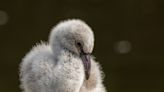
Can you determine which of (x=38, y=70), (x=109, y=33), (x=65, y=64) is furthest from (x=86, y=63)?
(x=109, y=33)

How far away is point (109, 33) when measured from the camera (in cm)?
1306

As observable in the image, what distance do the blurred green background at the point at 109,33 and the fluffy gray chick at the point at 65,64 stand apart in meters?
4.84

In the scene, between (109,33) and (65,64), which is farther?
(109,33)

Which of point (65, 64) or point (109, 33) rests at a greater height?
point (109, 33)

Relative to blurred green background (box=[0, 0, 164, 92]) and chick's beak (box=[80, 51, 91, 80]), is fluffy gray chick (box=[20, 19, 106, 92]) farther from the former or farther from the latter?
blurred green background (box=[0, 0, 164, 92])

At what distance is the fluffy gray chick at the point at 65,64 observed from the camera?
20.5 feet

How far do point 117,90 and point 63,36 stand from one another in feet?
15.9

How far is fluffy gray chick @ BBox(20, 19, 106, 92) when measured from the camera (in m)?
6.26

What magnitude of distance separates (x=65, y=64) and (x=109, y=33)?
6.78 meters

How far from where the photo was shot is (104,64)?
12.0 m

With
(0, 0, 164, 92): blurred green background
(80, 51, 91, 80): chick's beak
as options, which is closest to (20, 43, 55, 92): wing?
(80, 51, 91, 80): chick's beak

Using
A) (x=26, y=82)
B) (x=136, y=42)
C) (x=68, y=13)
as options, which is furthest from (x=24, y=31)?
(x=26, y=82)

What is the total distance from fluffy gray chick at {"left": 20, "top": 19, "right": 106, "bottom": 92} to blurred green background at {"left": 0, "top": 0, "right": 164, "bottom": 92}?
4.84 meters

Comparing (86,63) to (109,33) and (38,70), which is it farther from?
(109,33)
